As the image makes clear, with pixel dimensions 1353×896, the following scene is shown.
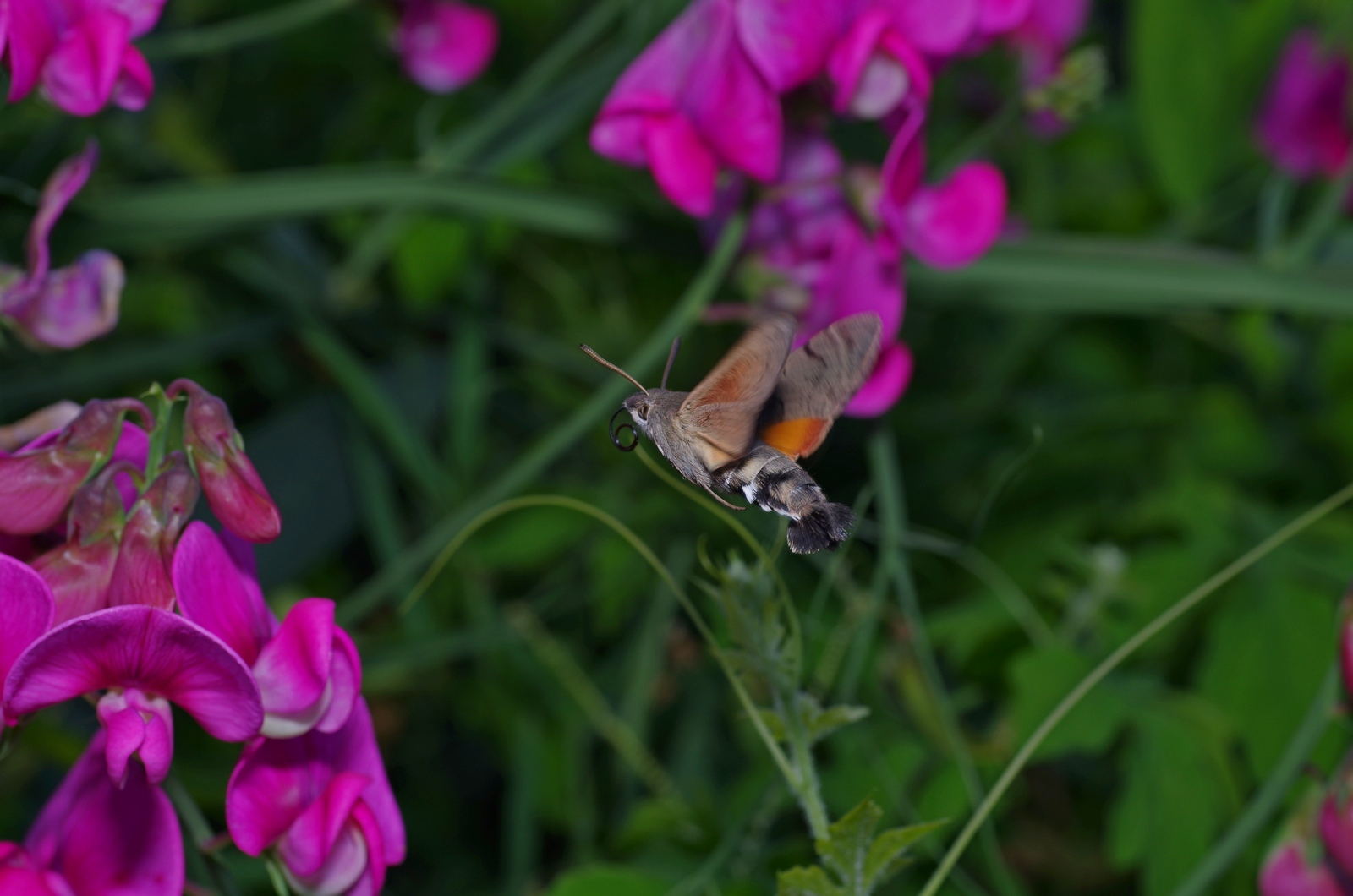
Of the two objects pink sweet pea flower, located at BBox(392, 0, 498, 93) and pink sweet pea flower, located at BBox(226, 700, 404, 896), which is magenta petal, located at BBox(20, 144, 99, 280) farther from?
pink sweet pea flower, located at BBox(392, 0, 498, 93)

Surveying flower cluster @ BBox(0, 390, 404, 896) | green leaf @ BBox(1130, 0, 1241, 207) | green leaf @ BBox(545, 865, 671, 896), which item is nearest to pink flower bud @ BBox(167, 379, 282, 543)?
flower cluster @ BBox(0, 390, 404, 896)

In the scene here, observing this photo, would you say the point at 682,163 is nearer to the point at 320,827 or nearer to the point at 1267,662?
the point at 320,827

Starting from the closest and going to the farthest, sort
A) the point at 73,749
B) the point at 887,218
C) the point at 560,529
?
the point at 887,218 → the point at 73,749 → the point at 560,529

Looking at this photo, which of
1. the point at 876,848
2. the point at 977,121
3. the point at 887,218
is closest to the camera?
the point at 876,848

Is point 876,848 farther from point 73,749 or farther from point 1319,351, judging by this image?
point 1319,351

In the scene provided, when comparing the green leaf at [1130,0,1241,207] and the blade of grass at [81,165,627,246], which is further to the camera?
the green leaf at [1130,0,1241,207]

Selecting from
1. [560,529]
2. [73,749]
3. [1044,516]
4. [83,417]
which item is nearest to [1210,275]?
[1044,516]

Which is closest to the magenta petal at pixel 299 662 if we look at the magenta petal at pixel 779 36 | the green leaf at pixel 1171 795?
the magenta petal at pixel 779 36
